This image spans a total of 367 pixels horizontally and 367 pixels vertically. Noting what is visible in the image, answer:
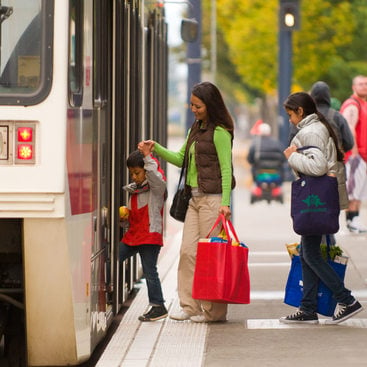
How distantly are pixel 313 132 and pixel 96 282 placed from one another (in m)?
2.11

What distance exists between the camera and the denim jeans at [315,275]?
928 centimetres

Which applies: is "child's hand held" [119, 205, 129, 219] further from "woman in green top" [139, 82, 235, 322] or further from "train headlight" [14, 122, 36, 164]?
"train headlight" [14, 122, 36, 164]

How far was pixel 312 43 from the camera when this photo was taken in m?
44.8

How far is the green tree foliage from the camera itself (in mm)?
42250

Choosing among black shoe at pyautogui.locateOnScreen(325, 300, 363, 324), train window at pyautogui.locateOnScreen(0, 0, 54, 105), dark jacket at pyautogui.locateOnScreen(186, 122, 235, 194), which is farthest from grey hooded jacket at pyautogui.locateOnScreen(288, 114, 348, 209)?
A: train window at pyautogui.locateOnScreen(0, 0, 54, 105)

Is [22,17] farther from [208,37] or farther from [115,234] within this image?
[208,37]

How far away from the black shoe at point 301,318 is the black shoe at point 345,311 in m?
0.14

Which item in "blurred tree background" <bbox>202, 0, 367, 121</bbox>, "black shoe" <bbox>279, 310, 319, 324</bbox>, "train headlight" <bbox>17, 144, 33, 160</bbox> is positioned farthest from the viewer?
"blurred tree background" <bbox>202, 0, 367, 121</bbox>

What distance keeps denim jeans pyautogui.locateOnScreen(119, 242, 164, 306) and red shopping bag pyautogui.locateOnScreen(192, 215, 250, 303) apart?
0.53 meters

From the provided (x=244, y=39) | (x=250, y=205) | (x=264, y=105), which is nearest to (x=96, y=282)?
(x=250, y=205)

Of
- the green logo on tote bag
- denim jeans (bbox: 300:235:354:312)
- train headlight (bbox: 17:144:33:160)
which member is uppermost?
train headlight (bbox: 17:144:33:160)

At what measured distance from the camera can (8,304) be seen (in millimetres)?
7789

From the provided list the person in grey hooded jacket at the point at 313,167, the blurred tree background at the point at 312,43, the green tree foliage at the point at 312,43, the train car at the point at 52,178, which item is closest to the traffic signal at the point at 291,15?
the blurred tree background at the point at 312,43

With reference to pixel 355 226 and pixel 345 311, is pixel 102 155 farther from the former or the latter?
pixel 355 226
